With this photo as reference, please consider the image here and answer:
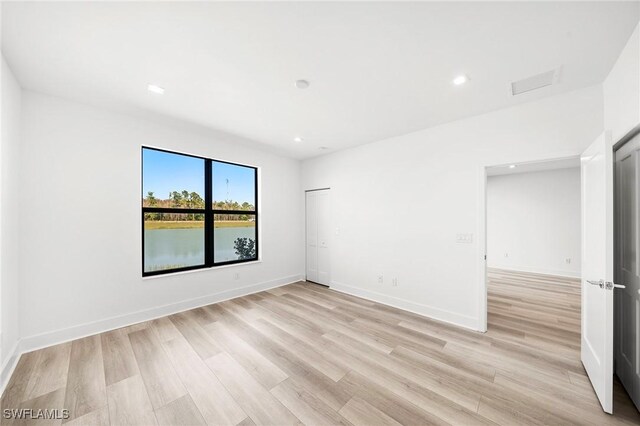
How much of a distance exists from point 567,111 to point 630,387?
2527 millimetres

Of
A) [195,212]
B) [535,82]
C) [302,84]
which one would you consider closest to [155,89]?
[302,84]

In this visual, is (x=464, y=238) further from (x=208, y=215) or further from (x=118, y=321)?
(x=118, y=321)

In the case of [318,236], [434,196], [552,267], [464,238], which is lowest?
[552,267]

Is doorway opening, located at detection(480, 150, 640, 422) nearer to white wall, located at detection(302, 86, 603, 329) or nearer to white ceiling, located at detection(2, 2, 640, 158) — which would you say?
white wall, located at detection(302, 86, 603, 329)

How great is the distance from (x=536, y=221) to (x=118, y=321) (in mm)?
8671

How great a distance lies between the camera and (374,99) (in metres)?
2.69

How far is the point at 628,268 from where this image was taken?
1882 millimetres

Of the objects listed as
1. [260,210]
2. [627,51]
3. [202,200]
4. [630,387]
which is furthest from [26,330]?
[627,51]

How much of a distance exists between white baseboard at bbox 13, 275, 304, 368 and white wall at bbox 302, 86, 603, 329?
2.08m

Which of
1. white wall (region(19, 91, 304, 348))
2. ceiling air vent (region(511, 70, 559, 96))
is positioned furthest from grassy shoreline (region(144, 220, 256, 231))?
ceiling air vent (region(511, 70, 559, 96))

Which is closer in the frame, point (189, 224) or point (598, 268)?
point (598, 268)

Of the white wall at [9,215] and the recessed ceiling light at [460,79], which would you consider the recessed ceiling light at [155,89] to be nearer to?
the white wall at [9,215]

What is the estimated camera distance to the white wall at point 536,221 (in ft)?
17.9

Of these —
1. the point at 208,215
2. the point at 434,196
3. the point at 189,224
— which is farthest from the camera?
the point at 208,215
